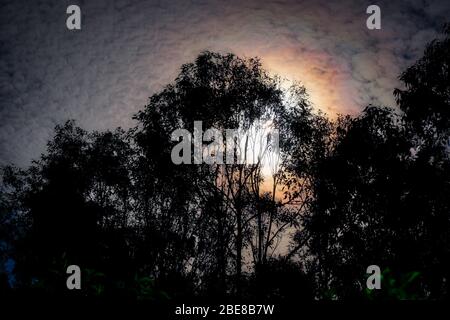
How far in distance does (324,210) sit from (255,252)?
8.26 m

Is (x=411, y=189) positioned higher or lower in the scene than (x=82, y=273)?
higher

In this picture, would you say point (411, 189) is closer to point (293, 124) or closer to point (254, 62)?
point (293, 124)

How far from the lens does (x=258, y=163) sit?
25.5m

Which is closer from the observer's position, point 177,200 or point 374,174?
point 374,174

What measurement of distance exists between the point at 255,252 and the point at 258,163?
909 cm

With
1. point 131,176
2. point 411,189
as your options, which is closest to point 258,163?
point 411,189

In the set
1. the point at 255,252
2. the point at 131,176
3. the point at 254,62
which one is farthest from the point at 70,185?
the point at 254,62
